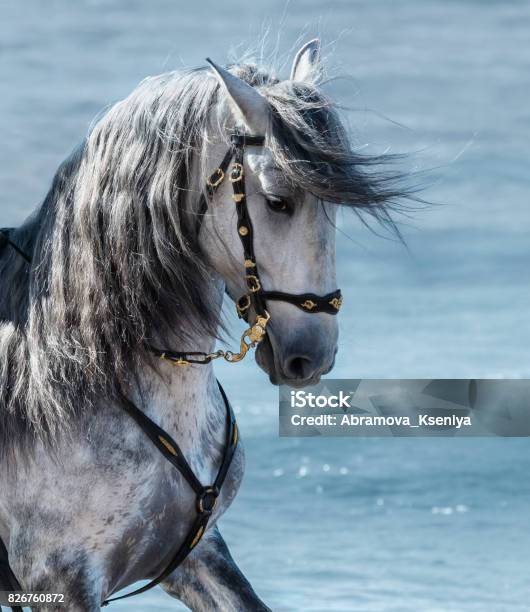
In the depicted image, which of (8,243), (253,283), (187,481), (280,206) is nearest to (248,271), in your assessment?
(253,283)

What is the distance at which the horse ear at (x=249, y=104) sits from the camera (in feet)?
7.17

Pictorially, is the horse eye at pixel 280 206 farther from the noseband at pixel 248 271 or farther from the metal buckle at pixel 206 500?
the metal buckle at pixel 206 500

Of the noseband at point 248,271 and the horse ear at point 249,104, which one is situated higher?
the horse ear at point 249,104

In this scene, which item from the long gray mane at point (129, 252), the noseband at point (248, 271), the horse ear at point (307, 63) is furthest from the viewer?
the horse ear at point (307, 63)

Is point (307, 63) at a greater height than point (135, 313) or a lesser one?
greater

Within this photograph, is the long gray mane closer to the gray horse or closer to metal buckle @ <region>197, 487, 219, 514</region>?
the gray horse

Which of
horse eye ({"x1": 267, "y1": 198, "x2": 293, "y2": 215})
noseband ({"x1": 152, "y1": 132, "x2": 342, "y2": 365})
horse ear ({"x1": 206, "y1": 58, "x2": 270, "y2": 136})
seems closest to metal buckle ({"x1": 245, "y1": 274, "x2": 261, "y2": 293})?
noseband ({"x1": 152, "y1": 132, "x2": 342, "y2": 365})

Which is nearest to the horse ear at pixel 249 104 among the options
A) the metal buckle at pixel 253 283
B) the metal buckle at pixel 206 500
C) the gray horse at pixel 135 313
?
the gray horse at pixel 135 313

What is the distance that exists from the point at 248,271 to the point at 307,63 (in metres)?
0.52

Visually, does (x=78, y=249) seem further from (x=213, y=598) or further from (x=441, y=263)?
(x=441, y=263)

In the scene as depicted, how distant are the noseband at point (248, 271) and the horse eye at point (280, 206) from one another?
4 cm

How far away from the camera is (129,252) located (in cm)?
227

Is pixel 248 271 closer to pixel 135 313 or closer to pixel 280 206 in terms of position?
pixel 280 206

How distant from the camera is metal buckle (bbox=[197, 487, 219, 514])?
91.8 inches
